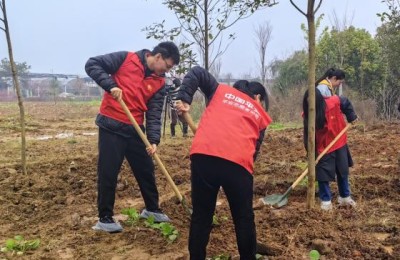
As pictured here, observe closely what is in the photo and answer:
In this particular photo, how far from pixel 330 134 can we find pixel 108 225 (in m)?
2.60

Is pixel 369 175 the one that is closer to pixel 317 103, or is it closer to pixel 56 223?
pixel 317 103

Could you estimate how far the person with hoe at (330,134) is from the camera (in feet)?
16.5

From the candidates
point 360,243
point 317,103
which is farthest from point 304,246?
point 317,103

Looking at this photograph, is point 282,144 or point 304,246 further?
point 282,144

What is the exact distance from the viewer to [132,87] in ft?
14.0

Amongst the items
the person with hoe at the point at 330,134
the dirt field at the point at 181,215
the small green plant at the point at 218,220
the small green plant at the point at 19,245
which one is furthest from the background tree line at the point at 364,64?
the small green plant at the point at 19,245

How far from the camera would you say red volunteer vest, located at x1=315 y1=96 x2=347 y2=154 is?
5045 mm

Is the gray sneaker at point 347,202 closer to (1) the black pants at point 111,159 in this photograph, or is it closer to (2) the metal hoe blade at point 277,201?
(2) the metal hoe blade at point 277,201

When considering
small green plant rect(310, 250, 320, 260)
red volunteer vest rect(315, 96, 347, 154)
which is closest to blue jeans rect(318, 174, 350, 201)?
red volunteer vest rect(315, 96, 347, 154)

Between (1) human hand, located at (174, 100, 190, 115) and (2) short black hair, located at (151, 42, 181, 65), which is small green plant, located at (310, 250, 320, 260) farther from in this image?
(2) short black hair, located at (151, 42, 181, 65)

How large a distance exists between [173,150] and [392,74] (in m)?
11.2

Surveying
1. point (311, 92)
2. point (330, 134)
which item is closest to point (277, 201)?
point (330, 134)

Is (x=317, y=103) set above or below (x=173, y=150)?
above

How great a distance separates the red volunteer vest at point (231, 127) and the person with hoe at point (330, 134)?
1.90 metres
